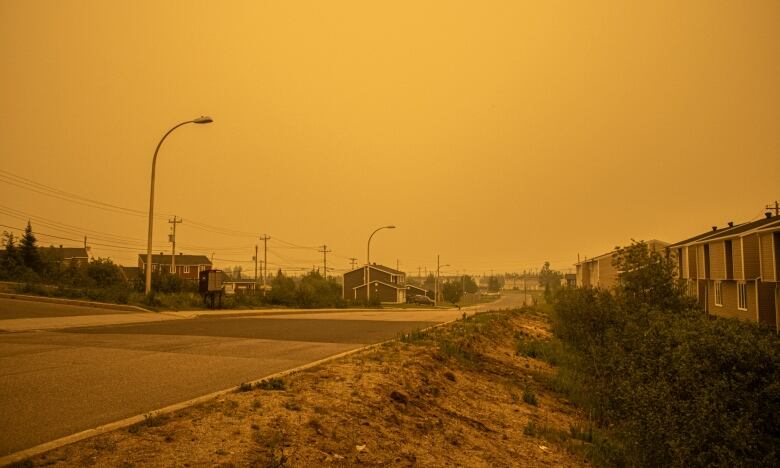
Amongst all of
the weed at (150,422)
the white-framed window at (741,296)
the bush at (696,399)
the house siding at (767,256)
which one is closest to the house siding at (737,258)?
the white-framed window at (741,296)

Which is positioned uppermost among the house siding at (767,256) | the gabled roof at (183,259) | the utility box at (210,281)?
the gabled roof at (183,259)

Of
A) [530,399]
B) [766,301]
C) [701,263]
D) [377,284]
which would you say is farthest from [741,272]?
[377,284]

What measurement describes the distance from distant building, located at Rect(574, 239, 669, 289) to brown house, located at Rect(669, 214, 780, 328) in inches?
596

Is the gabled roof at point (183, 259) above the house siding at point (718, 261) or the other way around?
above

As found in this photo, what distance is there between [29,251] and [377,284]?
51014 mm

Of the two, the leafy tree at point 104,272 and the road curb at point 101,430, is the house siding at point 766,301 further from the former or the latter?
the leafy tree at point 104,272

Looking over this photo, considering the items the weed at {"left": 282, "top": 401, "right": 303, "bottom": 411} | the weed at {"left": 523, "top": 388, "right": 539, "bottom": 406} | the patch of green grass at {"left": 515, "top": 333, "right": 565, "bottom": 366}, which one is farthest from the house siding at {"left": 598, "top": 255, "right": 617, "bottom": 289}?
the weed at {"left": 282, "top": 401, "right": 303, "bottom": 411}

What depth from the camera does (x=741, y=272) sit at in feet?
115

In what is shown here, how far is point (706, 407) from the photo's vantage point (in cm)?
827

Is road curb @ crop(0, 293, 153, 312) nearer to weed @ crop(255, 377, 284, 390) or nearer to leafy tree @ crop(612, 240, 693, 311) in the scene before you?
weed @ crop(255, 377, 284, 390)

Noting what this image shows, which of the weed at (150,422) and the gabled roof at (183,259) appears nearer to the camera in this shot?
the weed at (150,422)

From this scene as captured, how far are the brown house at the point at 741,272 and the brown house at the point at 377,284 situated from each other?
53588mm

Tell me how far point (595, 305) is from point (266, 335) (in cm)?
1552

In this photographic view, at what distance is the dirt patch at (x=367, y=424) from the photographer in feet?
16.2
